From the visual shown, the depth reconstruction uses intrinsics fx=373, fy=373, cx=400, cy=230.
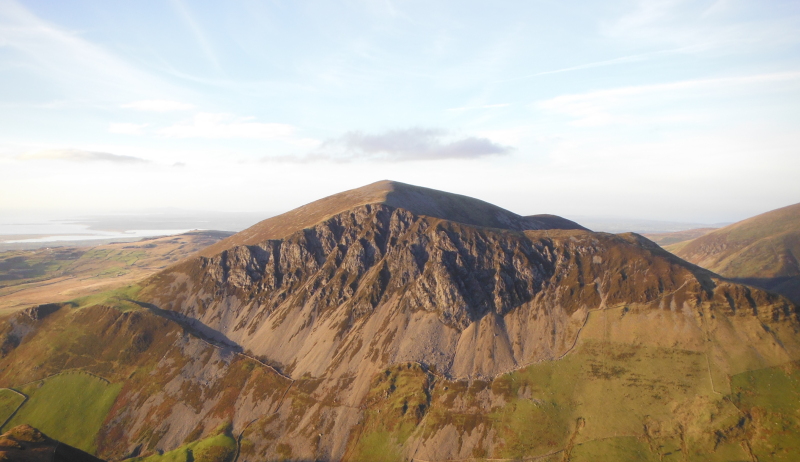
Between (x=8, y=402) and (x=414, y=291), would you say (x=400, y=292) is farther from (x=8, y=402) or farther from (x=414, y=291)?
(x=8, y=402)

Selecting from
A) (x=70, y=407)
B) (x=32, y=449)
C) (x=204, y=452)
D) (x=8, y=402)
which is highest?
(x=32, y=449)

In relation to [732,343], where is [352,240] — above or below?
above

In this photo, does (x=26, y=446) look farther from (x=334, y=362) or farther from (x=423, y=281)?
(x=423, y=281)

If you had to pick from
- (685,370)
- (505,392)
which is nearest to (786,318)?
(685,370)

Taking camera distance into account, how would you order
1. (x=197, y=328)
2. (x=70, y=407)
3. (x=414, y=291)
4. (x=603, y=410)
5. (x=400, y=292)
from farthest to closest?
1. (x=197, y=328)
2. (x=400, y=292)
3. (x=414, y=291)
4. (x=70, y=407)
5. (x=603, y=410)

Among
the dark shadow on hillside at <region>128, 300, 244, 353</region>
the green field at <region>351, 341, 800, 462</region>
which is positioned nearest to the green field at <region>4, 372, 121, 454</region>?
the dark shadow on hillside at <region>128, 300, 244, 353</region>

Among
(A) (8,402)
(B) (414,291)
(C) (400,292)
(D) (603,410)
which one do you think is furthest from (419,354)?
(A) (8,402)

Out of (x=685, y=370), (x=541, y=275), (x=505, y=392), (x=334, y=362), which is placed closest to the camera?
(x=685, y=370)
